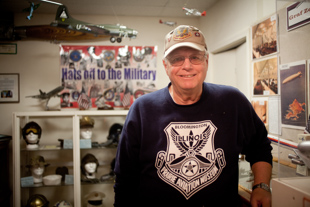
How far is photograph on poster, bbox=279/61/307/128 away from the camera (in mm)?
885

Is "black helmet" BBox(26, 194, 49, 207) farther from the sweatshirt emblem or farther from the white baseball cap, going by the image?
the white baseball cap

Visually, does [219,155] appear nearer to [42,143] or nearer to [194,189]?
[194,189]

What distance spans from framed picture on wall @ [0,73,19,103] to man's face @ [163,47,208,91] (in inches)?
111

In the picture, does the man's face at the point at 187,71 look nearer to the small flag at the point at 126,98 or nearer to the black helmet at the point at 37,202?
the small flag at the point at 126,98

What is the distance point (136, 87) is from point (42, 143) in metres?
1.42

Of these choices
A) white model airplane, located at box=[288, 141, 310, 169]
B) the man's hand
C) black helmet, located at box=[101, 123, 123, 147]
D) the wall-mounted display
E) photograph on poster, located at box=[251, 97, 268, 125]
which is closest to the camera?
white model airplane, located at box=[288, 141, 310, 169]

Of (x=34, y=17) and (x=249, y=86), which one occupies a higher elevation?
(x=34, y=17)

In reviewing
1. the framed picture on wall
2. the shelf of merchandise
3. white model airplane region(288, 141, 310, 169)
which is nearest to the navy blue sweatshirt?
white model airplane region(288, 141, 310, 169)

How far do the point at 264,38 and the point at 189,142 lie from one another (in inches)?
55.4

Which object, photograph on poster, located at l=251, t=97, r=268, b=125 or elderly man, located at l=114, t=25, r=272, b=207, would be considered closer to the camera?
elderly man, located at l=114, t=25, r=272, b=207

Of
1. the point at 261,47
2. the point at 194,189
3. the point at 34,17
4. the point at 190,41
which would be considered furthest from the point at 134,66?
the point at 194,189

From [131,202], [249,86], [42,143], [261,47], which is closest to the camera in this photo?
[131,202]

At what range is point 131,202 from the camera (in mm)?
1239

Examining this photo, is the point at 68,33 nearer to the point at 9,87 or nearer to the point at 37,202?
the point at 9,87
